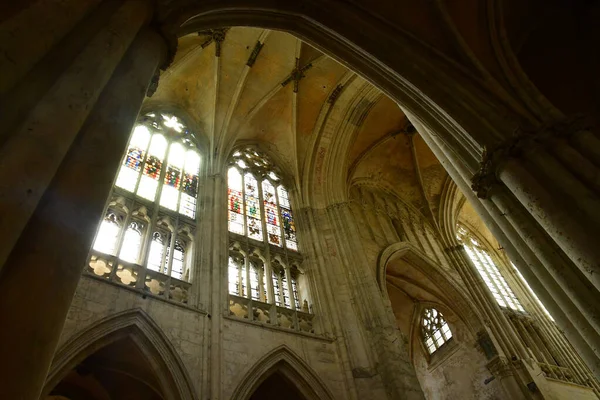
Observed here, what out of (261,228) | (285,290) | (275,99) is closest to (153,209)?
(261,228)

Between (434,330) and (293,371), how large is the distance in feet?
26.9

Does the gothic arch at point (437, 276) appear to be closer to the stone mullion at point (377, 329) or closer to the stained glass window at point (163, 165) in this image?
the stone mullion at point (377, 329)

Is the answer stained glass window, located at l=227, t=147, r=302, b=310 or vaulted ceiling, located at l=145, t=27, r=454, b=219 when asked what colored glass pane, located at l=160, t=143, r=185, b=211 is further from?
stained glass window, located at l=227, t=147, r=302, b=310

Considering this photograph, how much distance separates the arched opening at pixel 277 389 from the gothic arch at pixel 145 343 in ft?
6.21

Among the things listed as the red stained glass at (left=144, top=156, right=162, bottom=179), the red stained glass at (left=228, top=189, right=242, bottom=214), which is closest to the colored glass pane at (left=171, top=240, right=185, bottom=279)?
the red stained glass at (left=144, top=156, right=162, bottom=179)

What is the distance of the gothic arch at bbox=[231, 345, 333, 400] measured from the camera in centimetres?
735

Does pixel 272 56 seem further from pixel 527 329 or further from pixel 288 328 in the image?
pixel 527 329

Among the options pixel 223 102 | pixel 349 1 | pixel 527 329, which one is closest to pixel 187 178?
pixel 223 102

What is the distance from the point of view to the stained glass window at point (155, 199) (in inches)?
313

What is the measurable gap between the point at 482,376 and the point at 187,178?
9.43 metres

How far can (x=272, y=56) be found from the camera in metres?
12.6

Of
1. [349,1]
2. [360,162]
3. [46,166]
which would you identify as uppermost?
[360,162]

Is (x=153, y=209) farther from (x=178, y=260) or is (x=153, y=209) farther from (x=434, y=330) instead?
(x=434, y=330)

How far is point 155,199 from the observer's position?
9180 mm
